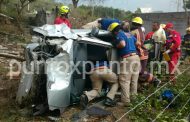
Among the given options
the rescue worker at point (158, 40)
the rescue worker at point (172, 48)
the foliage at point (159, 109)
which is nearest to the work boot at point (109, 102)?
the foliage at point (159, 109)

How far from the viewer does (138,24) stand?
762 cm

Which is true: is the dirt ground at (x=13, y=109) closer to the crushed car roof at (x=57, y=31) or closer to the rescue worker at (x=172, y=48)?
the crushed car roof at (x=57, y=31)

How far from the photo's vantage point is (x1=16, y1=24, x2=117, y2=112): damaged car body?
233 inches

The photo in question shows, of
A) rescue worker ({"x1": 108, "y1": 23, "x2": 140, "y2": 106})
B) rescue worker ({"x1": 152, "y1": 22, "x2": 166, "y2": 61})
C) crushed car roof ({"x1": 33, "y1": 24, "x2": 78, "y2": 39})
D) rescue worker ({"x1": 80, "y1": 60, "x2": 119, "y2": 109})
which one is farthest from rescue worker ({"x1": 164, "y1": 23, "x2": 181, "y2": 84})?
crushed car roof ({"x1": 33, "y1": 24, "x2": 78, "y2": 39})

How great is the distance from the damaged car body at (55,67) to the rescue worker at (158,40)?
277 centimetres

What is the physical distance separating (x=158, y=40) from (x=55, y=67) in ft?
13.8

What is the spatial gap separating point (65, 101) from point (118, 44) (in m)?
1.64

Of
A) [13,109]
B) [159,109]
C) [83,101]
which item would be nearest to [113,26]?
[83,101]

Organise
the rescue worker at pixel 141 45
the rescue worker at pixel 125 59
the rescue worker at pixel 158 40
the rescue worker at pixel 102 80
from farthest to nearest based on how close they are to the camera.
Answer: the rescue worker at pixel 158 40, the rescue worker at pixel 141 45, the rescue worker at pixel 125 59, the rescue worker at pixel 102 80

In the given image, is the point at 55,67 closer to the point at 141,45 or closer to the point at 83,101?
the point at 83,101

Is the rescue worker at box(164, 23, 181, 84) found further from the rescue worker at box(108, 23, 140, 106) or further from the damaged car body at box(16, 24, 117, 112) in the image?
the damaged car body at box(16, 24, 117, 112)

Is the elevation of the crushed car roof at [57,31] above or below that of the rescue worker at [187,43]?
above

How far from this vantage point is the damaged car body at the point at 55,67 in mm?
5922

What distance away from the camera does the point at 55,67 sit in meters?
5.98
